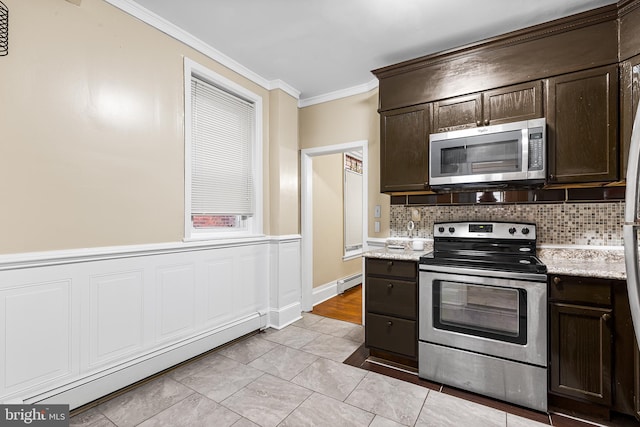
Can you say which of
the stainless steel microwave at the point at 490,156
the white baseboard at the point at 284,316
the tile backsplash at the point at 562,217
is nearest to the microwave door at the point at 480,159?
the stainless steel microwave at the point at 490,156

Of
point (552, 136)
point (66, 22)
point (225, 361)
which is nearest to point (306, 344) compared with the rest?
point (225, 361)

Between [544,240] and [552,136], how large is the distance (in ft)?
2.75

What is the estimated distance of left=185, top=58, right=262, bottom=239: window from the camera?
8.87ft

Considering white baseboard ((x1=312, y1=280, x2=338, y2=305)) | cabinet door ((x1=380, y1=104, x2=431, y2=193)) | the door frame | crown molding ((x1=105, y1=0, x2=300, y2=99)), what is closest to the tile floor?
the door frame

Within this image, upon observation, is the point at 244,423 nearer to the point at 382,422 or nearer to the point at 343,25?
the point at 382,422

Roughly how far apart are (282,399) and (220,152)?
7.22 feet

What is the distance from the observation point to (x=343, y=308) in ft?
13.4

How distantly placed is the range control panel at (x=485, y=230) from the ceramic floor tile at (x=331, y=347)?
1.32 meters

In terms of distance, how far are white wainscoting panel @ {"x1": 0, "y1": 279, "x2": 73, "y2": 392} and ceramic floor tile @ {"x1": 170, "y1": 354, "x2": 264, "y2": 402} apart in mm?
770

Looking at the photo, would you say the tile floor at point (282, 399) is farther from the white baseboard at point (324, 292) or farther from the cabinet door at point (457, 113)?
the cabinet door at point (457, 113)

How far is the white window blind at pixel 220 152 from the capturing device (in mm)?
2766

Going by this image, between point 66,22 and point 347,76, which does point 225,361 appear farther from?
point 347,76

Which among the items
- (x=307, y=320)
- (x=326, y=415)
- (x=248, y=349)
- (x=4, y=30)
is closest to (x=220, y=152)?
(x=4, y=30)

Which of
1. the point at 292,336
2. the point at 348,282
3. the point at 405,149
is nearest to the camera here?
the point at 405,149
